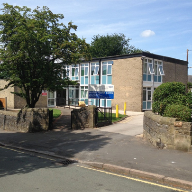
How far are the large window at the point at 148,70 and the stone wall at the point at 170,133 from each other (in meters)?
17.1

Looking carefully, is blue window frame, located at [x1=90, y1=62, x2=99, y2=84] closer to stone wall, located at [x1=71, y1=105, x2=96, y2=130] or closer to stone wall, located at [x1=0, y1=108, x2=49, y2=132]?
stone wall, located at [x1=71, y1=105, x2=96, y2=130]

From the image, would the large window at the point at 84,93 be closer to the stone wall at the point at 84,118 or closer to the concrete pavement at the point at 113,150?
the concrete pavement at the point at 113,150

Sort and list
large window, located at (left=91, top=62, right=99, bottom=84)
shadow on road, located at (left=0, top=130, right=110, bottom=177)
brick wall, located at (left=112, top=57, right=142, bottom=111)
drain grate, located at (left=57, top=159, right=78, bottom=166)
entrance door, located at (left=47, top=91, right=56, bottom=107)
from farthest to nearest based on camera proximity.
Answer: entrance door, located at (left=47, top=91, right=56, bottom=107) → large window, located at (left=91, top=62, right=99, bottom=84) → brick wall, located at (left=112, top=57, right=142, bottom=111) → drain grate, located at (left=57, top=159, right=78, bottom=166) → shadow on road, located at (left=0, top=130, right=110, bottom=177)

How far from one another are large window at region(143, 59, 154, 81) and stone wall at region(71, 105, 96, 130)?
44.3ft

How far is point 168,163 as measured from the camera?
7.73 m

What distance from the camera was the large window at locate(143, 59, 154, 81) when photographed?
27.1m

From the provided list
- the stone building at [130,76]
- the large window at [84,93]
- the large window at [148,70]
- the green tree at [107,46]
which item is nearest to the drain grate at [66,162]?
the stone building at [130,76]

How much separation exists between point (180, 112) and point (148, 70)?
18459 millimetres

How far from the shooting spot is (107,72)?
2959 cm

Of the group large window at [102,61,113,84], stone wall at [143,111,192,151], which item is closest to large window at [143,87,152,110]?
large window at [102,61,113,84]

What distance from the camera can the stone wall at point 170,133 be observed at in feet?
29.2

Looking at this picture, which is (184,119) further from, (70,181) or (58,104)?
(58,104)

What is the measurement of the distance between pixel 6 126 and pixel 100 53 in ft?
138

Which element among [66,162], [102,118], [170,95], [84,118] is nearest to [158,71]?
[102,118]
